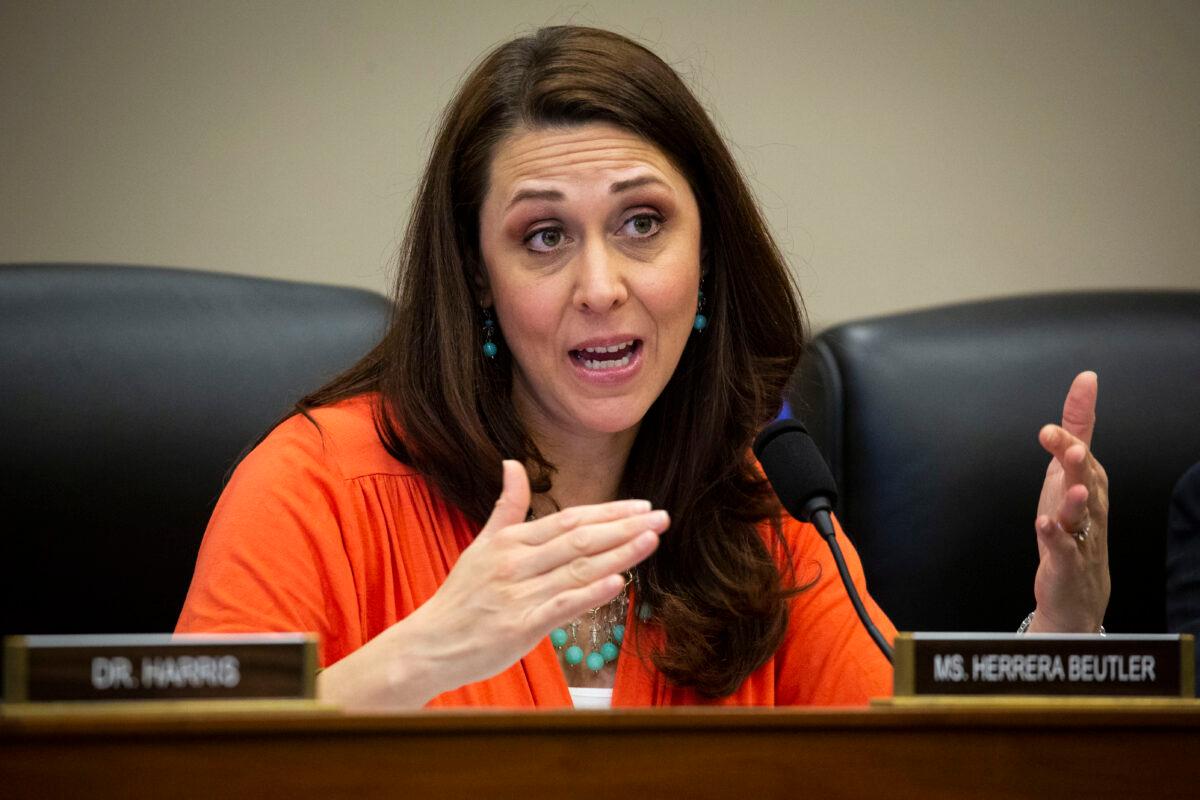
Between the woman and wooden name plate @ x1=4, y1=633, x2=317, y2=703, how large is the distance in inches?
21.9

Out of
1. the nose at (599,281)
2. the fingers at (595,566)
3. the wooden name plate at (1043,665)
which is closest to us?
the wooden name plate at (1043,665)

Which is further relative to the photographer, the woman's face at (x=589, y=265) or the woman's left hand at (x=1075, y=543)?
the woman's face at (x=589, y=265)

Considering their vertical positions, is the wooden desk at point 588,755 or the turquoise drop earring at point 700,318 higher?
the turquoise drop earring at point 700,318

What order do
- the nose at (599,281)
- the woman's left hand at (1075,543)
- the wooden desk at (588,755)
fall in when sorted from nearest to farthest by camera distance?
the wooden desk at (588,755)
the woman's left hand at (1075,543)
the nose at (599,281)

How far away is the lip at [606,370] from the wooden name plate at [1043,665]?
2.34 ft

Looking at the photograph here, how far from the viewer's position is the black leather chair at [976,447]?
2.00 metres

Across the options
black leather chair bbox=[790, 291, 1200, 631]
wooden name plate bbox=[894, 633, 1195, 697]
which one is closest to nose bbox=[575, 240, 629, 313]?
black leather chair bbox=[790, 291, 1200, 631]

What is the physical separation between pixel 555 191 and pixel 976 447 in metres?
0.78

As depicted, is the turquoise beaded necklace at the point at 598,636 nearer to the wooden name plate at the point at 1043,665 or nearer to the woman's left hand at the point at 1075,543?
the woman's left hand at the point at 1075,543

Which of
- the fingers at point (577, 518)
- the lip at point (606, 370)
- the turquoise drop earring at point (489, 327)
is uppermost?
the turquoise drop earring at point (489, 327)

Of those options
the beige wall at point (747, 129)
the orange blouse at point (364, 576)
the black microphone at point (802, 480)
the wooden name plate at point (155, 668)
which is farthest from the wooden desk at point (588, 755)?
the beige wall at point (747, 129)

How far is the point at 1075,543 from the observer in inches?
56.6

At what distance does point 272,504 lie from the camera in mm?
1486

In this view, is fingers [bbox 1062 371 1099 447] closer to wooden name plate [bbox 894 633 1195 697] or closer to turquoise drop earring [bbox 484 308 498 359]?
wooden name plate [bbox 894 633 1195 697]
